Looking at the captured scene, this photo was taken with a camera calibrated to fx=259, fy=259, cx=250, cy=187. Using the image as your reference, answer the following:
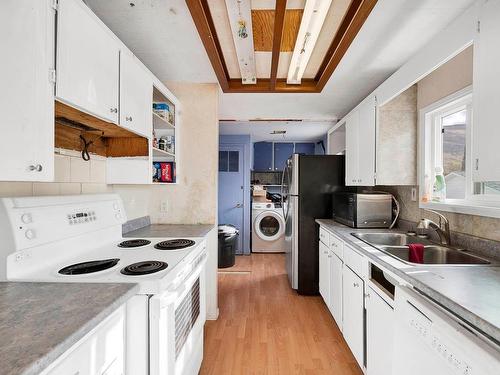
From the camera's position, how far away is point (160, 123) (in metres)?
2.11

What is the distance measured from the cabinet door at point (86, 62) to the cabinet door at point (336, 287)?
1.89m

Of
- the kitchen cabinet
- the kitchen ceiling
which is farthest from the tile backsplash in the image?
the kitchen cabinet

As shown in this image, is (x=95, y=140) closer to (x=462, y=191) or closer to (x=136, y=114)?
(x=136, y=114)

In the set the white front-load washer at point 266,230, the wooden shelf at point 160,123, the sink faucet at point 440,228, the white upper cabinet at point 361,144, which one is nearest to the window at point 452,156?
the sink faucet at point 440,228

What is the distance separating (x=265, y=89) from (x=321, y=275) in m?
1.90

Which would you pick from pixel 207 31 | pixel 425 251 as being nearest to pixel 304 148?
pixel 425 251

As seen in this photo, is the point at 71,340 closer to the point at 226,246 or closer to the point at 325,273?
the point at 325,273

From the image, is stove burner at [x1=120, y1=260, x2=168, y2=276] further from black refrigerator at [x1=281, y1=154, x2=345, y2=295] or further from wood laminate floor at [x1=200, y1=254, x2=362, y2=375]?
black refrigerator at [x1=281, y1=154, x2=345, y2=295]

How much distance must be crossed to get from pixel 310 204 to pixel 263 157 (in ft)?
7.73

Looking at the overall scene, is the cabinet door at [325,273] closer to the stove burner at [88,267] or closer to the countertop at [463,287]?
the countertop at [463,287]

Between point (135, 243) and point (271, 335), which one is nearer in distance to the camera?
point (135, 243)

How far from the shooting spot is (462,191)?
71.1 inches

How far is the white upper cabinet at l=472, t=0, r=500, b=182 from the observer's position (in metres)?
1.01

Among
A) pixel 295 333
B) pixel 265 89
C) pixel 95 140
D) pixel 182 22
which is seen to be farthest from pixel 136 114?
pixel 295 333
